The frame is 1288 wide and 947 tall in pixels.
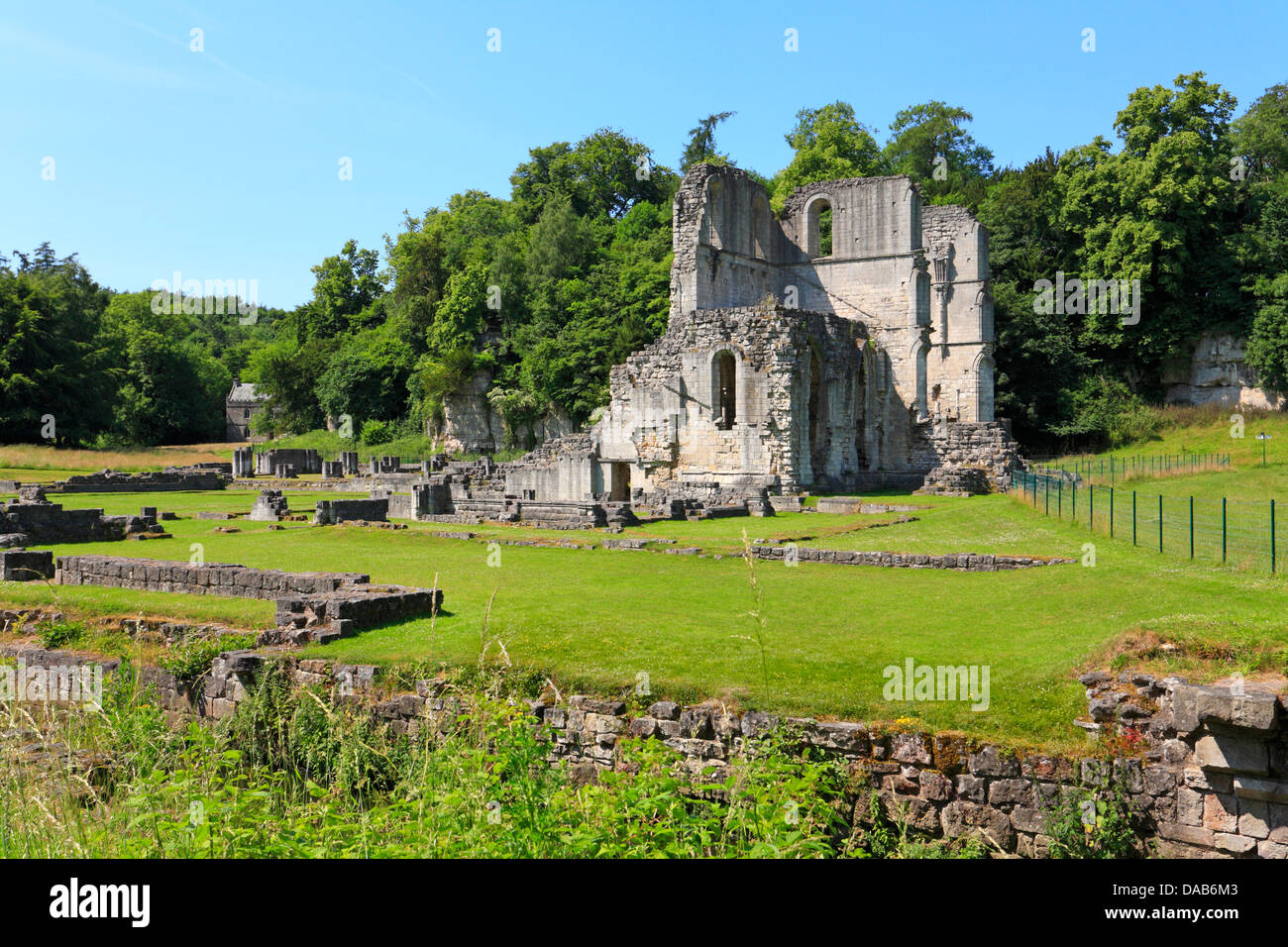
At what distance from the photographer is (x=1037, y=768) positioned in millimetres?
6309

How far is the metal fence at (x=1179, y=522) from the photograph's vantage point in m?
12.3

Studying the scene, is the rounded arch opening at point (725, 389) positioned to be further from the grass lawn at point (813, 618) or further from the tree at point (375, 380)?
the tree at point (375, 380)

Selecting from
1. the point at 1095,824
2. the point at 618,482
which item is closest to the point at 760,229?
the point at 618,482

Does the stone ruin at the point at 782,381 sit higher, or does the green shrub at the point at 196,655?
the stone ruin at the point at 782,381

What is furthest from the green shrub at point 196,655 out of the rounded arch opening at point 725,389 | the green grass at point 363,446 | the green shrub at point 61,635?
the green grass at point 363,446

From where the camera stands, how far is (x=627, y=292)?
48438 mm

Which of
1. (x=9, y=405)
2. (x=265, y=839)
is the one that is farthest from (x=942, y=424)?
(x=9, y=405)

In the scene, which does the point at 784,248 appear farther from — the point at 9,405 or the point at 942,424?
the point at 9,405

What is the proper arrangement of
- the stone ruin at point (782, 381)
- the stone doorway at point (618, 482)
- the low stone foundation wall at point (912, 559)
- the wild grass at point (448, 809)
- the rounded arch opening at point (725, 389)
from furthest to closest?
the rounded arch opening at point (725, 389), the stone ruin at point (782, 381), the stone doorway at point (618, 482), the low stone foundation wall at point (912, 559), the wild grass at point (448, 809)

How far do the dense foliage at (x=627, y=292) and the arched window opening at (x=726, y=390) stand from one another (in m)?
12.9

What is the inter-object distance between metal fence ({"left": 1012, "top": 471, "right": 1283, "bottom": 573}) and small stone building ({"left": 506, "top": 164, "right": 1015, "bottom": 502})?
32.2 ft

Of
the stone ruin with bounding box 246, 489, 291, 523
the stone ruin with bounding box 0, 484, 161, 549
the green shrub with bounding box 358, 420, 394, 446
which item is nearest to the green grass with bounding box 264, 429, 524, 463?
the green shrub with bounding box 358, 420, 394, 446
